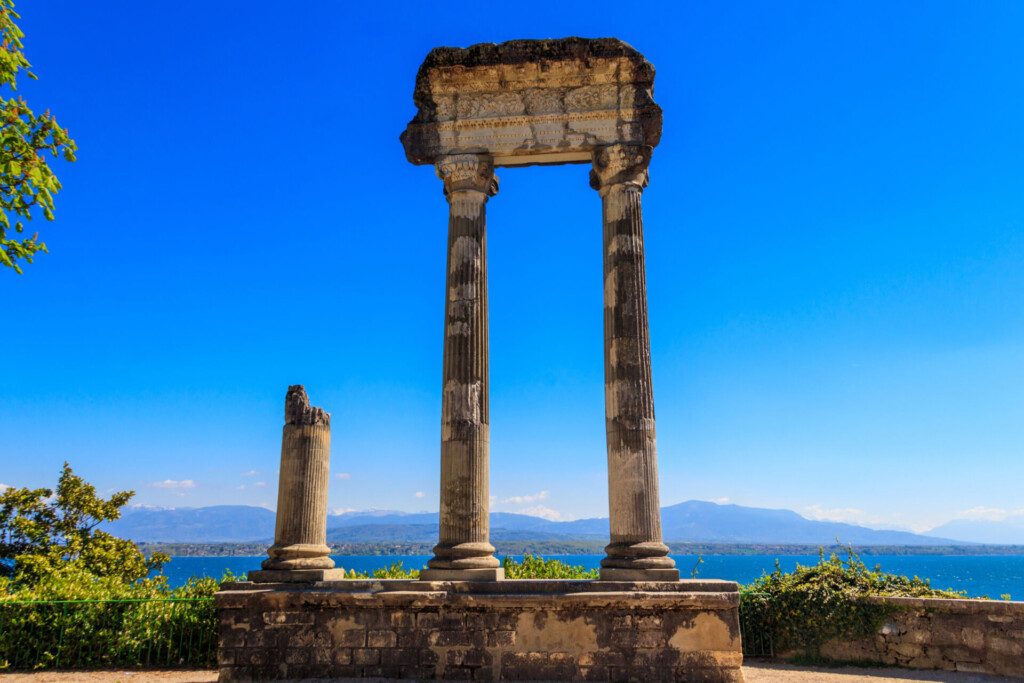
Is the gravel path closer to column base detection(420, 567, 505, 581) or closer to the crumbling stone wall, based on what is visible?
the crumbling stone wall

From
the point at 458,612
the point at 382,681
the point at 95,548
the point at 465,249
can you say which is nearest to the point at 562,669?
the point at 458,612

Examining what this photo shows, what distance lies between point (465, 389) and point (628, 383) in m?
2.75

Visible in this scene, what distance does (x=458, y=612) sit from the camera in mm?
10781

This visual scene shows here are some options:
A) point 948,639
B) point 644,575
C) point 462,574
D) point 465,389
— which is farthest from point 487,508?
point 948,639

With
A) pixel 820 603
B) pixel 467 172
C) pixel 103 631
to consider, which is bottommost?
pixel 103 631

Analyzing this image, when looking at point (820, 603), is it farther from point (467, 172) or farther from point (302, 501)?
point (467, 172)

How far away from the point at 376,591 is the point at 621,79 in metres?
9.66

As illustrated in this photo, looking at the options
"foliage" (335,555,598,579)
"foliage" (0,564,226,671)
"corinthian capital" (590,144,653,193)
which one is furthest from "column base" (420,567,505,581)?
"corinthian capital" (590,144,653,193)

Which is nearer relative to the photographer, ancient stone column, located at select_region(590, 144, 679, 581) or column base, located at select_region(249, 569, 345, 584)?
ancient stone column, located at select_region(590, 144, 679, 581)

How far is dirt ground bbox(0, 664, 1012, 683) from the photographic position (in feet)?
39.8

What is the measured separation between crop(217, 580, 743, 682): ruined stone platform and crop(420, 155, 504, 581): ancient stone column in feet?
1.94

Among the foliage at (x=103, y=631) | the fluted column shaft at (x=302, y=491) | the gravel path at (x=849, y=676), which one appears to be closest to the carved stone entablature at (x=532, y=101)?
the fluted column shaft at (x=302, y=491)

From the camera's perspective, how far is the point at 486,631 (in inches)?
421

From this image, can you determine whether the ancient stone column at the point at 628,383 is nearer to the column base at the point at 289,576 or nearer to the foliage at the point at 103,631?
the column base at the point at 289,576
